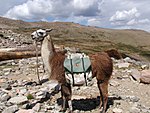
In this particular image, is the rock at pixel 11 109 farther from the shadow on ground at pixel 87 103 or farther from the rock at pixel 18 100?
the shadow on ground at pixel 87 103

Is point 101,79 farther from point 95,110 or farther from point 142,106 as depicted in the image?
point 142,106

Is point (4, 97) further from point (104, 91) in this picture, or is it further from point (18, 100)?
point (104, 91)

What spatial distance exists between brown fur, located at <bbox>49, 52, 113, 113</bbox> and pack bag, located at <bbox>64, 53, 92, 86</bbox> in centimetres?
21

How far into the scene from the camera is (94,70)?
31.5 ft

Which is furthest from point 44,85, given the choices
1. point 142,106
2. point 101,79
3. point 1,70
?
point 1,70

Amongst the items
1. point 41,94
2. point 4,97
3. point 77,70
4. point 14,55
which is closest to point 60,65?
point 77,70

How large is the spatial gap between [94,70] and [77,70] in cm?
60

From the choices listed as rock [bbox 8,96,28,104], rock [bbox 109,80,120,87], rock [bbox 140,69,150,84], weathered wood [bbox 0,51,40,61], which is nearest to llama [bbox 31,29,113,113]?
rock [bbox 8,96,28,104]

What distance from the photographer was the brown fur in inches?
372

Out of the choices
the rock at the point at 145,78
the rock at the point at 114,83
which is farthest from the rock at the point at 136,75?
the rock at the point at 114,83

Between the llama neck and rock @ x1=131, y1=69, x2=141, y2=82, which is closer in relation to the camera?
the llama neck

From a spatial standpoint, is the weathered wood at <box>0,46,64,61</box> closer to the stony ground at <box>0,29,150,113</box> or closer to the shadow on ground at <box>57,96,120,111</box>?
the stony ground at <box>0,29,150,113</box>

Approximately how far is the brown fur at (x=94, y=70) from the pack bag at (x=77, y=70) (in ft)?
0.69

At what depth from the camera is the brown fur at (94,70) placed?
31.0ft
